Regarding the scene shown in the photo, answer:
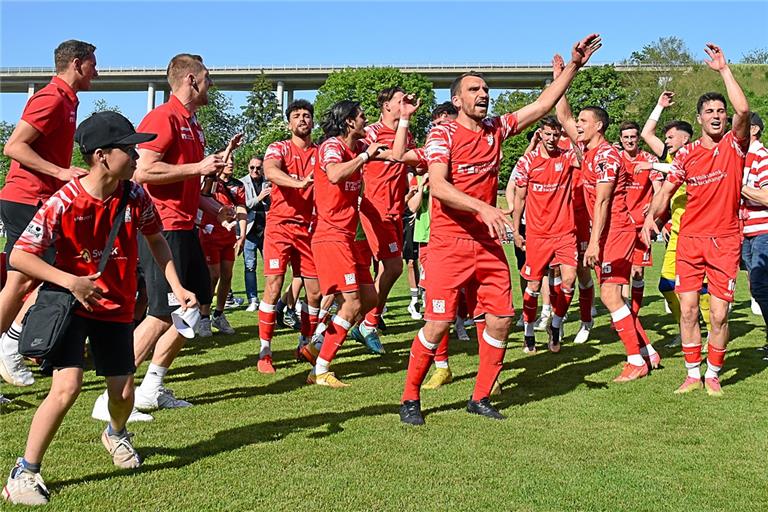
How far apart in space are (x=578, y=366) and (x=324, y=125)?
3.88 meters

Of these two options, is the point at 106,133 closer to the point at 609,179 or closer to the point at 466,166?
the point at 466,166

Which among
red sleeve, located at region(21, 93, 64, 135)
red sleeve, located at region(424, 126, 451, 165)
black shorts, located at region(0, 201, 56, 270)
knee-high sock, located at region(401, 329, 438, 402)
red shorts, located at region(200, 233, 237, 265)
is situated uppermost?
red sleeve, located at region(21, 93, 64, 135)

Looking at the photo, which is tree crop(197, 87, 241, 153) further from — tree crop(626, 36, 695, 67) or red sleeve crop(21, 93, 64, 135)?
red sleeve crop(21, 93, 64, 135)

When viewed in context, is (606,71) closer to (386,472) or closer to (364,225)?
(364,225)

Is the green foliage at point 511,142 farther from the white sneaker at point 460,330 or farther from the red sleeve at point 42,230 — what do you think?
the red sleeve at point 42,230

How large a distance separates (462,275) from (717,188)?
2.80 m

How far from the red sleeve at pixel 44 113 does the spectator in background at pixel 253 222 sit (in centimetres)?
687

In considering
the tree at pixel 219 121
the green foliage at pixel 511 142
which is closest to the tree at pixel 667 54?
the green foliage at pixel 511 142

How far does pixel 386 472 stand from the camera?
5.32 m

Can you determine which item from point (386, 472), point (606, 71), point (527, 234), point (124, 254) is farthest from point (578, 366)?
point (606, 71)

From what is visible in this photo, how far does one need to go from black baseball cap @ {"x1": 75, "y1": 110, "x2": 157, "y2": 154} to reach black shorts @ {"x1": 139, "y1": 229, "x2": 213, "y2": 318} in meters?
1.75

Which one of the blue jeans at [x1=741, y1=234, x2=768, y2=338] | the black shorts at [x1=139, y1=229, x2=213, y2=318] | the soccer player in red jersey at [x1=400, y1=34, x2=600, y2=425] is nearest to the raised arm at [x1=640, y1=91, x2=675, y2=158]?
the blue jeans at [x1=741, y1=234, x2=768, y2=338]

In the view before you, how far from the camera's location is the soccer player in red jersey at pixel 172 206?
6684mm

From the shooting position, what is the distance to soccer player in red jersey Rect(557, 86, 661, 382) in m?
8.73
